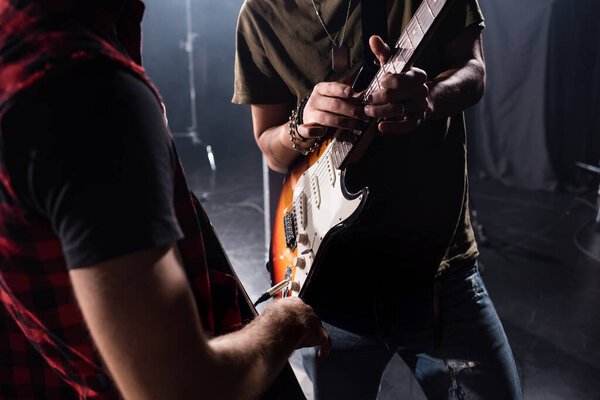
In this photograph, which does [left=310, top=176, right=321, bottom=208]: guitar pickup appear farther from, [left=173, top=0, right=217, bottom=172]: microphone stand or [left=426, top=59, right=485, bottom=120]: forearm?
[left=173, top=0, right=217, bottom=172]: microphone stand

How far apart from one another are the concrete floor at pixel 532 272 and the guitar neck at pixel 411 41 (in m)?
1.92

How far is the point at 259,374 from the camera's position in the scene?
66 centimetres

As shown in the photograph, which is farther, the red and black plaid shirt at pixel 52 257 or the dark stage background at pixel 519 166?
the dark stage background at pixel 519 166

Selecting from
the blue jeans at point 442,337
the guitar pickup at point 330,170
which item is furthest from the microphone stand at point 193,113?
the blue jeans at point 442,337

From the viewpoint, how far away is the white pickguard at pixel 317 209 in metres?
1.29

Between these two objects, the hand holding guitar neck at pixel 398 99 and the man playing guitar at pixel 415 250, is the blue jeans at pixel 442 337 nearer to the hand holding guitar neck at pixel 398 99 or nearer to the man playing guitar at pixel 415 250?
the man playing guitar at pixel 415 250

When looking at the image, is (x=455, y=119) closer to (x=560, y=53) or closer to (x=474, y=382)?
(x=474, y=382)

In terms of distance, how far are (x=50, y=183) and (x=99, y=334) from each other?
173 millimetres

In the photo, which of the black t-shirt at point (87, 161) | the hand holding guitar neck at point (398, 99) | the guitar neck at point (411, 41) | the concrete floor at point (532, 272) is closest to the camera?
the black t-shirt at point (87, 161)

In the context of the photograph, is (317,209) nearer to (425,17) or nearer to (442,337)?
(442,337)

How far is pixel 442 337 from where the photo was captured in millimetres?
1250

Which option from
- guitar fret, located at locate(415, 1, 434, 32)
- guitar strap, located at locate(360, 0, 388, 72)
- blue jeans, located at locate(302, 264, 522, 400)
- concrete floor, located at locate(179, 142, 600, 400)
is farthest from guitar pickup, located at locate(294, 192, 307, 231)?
concrete floor, located at locate(179, 142, 600, 400)

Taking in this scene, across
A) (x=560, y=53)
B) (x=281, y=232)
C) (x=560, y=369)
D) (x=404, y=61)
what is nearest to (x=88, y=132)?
(x=404, y=61)

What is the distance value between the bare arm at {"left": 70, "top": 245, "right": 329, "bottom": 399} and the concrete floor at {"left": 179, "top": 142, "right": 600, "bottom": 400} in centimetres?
216
